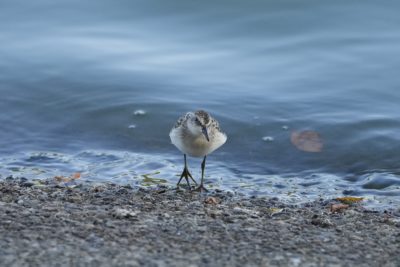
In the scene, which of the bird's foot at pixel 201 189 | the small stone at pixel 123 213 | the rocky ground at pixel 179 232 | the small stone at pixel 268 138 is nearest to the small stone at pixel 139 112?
the small stone at pixel 268 138

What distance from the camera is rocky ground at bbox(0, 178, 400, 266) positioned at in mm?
5727

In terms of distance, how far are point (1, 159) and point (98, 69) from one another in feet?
12.7

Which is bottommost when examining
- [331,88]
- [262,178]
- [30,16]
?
[262,178]

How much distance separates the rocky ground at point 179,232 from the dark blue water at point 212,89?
1522mm

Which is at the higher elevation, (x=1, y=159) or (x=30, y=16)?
(x=30, y=16)

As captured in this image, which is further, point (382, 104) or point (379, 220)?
point (382, 104)

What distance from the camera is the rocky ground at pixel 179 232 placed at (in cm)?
573

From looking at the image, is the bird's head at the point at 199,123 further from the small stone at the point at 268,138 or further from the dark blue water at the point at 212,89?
the small stone at the point at 268,138

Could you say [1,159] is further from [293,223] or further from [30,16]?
[30,16]

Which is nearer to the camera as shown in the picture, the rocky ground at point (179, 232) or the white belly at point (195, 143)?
the rocky ground at point (179, 232)

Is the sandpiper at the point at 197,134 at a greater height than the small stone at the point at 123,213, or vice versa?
the sandpiper at the point at 197,134

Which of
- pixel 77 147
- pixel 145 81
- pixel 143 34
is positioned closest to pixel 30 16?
pixel 143 34

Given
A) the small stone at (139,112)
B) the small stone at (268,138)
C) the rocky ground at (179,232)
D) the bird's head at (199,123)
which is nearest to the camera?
the rocky ground at (179,232)

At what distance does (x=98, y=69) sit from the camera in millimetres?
13812
